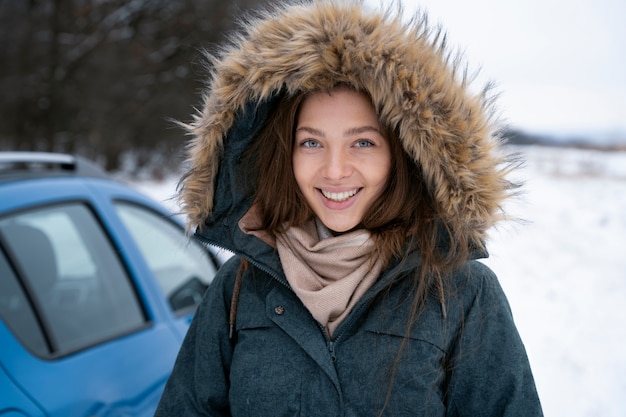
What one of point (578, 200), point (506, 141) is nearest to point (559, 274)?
point (578, 200)

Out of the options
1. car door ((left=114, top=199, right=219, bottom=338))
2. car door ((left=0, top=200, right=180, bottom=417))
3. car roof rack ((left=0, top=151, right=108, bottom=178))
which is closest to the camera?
car door ((left=0, top=200, right=180, bottom=417))

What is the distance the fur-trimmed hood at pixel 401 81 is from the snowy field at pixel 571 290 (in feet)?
0.59

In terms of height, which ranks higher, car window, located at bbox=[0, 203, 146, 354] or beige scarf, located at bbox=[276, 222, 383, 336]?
beige scarf, located at bbox=[276, 222, 383, 336]

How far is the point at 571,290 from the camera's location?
296 inches

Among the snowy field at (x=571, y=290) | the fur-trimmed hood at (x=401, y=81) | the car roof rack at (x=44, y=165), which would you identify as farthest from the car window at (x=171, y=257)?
the fur-trimmed hood at (x=401, y=81)

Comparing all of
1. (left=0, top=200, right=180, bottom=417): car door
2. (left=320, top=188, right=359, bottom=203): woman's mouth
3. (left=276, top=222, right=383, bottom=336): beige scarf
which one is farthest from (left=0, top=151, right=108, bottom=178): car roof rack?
(left=320, top=188, right=359, bottom=203): woman's mouth

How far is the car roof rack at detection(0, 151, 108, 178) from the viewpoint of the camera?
2.61 m

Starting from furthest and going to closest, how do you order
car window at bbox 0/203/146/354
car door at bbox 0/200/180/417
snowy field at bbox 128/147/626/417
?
snowy field at bbox 128/147/626/417 < car window at bbox 0/203/146/354 < car door at bbox 0/200/180/417

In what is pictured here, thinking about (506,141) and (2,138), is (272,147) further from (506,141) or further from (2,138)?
(2,138)

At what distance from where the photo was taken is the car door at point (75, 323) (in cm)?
211

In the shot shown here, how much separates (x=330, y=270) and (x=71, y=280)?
6.50 feet

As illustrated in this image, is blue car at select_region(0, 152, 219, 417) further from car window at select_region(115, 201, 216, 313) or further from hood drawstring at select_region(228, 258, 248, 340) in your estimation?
hood drawstring at select_region(228, 258, 248, 340)

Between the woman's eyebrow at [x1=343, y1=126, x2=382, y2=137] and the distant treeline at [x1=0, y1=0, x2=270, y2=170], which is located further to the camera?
the distant treeline at [x1=0, y1=0, x2=270, y2=170]

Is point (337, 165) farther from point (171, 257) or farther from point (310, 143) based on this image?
point (171, 257)
